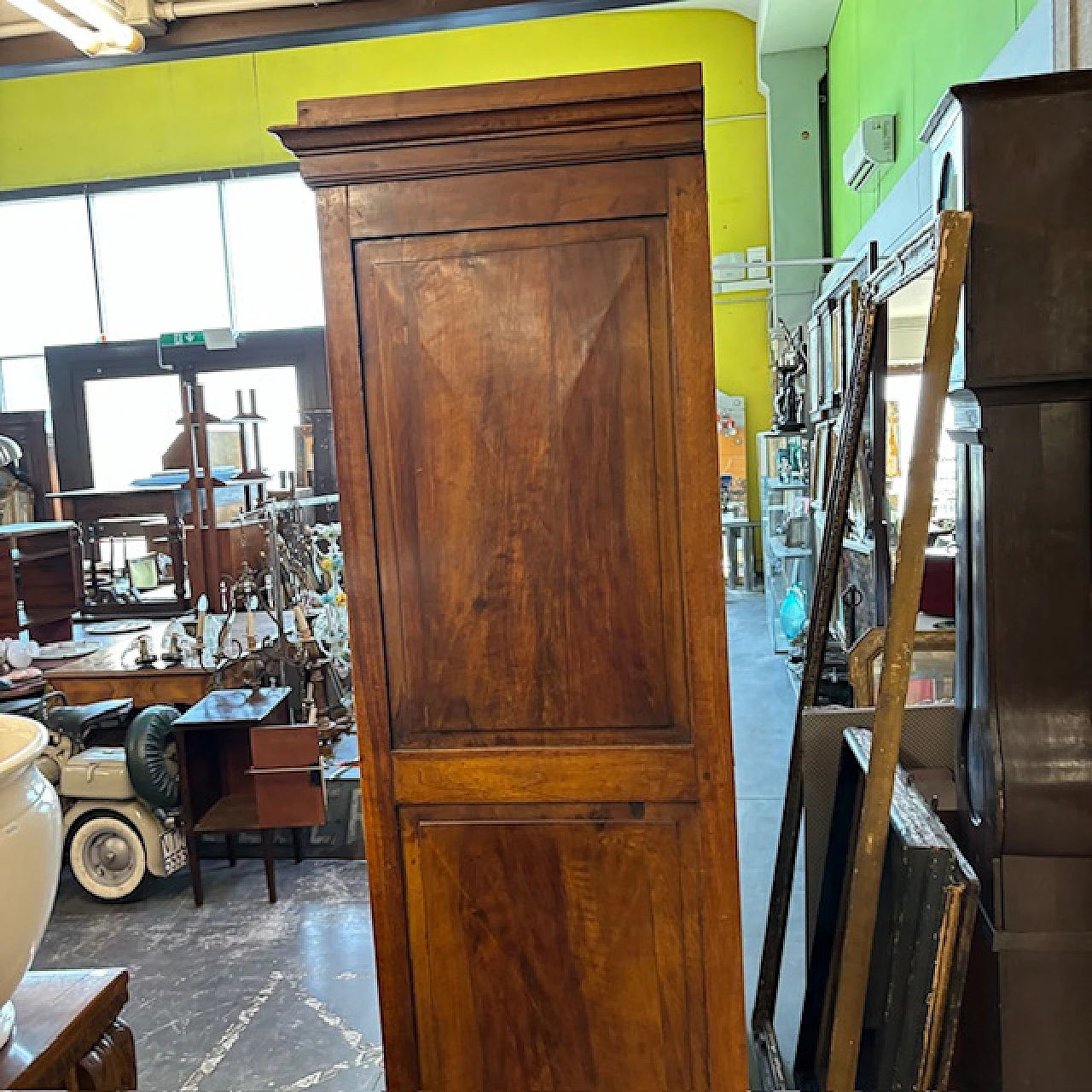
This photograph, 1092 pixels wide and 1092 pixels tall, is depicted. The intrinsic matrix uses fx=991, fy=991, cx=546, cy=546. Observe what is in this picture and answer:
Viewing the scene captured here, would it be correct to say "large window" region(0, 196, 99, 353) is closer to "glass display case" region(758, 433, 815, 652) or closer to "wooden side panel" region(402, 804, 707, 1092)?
"glass display case" region(758, 433, 815, 652)

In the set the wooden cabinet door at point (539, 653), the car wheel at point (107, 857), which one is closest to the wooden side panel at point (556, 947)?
the wooden cabinet door at point (539, 653)

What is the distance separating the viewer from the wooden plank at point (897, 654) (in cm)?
155

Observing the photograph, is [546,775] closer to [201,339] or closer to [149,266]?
[201,339]

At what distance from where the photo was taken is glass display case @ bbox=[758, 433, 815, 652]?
675 cm

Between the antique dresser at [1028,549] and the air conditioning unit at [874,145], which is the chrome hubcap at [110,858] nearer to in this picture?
the antique dresser at [1028,549]

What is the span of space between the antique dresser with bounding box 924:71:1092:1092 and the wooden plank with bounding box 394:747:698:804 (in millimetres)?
633

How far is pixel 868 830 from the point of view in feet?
5.45

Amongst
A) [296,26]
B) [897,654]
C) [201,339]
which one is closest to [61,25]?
[296,26]

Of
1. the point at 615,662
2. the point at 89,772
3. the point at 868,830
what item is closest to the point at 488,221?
the point at 615,662

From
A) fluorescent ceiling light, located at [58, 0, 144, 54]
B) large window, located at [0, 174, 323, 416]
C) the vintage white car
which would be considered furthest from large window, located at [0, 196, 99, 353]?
the vintage white car

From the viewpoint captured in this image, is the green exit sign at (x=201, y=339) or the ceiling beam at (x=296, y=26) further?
the green exit sign at (x=201, y=339)

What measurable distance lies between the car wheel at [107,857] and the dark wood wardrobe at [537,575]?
2673 millimetres

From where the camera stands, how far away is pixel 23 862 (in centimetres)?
117

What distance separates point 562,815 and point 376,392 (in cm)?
67
